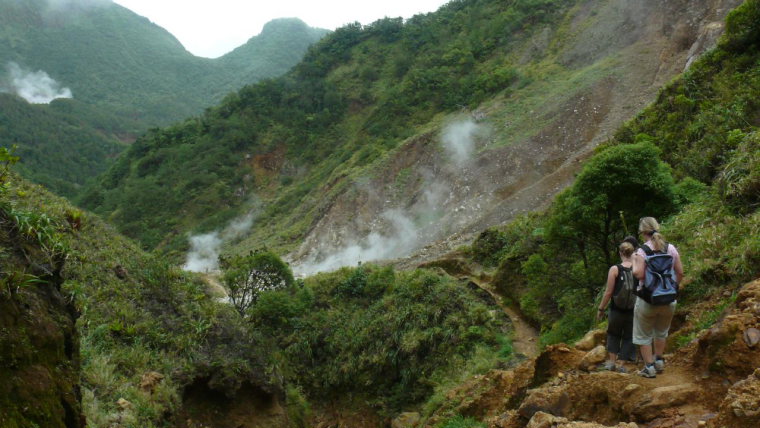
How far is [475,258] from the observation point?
17.0 meters

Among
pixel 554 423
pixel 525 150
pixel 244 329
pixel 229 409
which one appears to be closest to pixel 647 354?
pixel 554 423

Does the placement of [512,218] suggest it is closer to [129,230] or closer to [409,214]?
[409,214]

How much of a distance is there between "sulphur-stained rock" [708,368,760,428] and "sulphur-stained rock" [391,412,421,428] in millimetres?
8284

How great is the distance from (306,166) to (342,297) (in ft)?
84.3

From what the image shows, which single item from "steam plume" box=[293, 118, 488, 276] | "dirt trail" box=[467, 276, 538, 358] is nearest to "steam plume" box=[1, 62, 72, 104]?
"steam plume" box=[293, 118, 488, 276]

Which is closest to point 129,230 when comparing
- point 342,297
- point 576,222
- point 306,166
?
point 306,166

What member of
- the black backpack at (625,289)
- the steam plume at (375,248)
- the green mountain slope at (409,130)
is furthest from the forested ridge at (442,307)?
the green mountain slope at (409,130)

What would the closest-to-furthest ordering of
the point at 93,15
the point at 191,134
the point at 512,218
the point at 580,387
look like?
the point at 580,387 → the point at 512,218 → the point at 191,134 → the point at 93,15

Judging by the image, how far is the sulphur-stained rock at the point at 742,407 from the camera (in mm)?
2518

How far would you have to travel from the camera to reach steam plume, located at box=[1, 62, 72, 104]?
3647 inches

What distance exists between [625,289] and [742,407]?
6.21ft

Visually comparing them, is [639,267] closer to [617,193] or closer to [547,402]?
[547,402]

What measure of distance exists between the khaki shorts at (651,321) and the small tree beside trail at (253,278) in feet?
39.7

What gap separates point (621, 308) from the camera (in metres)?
4.47
